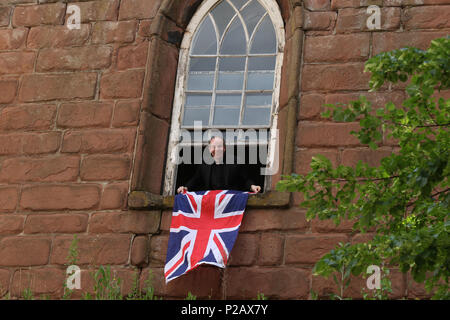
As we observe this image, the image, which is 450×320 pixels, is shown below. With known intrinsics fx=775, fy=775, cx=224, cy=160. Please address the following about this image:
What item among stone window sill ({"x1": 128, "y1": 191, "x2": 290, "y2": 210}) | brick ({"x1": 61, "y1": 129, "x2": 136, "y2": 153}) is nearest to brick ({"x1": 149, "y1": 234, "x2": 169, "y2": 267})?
stone window sill ({"x1": 128, "y1": 191, "x2": 290, "y2": 210})

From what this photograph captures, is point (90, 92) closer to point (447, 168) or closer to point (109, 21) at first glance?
point (109, 21)

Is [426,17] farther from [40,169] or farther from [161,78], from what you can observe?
[40,169]

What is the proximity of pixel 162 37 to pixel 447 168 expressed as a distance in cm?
392

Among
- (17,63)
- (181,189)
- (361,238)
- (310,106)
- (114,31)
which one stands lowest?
(361,238)

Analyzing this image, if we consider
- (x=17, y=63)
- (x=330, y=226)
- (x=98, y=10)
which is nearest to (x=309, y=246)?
(x=330, y=226)

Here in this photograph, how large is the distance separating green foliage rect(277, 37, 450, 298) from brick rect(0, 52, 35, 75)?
12.6ft

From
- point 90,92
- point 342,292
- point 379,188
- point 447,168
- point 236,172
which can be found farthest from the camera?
point 90,92

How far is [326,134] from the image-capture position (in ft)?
21.4

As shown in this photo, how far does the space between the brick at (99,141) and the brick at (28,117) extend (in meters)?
0.28

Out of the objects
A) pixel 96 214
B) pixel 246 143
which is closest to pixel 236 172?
pixel 246 143

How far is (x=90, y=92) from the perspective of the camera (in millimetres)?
7203

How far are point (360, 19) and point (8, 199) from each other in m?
3.53

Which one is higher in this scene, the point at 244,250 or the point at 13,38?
the point at 13,38

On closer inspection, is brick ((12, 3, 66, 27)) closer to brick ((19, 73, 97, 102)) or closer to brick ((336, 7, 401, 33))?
brick ((19, 73, 97, 102))
